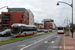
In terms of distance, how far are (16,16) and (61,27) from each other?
30.8 metres

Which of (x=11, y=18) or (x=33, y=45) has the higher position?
(x=11, y=18)

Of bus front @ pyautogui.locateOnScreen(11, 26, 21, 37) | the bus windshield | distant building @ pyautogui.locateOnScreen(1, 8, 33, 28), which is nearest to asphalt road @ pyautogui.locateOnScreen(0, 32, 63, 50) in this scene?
bus front @ pyautogui.locateOnScreen(11, 26, 21, 37)

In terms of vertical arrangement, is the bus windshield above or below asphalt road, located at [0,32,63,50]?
above

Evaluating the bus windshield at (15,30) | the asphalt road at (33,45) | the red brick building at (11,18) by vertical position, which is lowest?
the asphalt road at (33,45)

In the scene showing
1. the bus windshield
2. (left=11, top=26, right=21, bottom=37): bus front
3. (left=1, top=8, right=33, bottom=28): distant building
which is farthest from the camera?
(left=1, top=8, right=33, bottom=28): distant building

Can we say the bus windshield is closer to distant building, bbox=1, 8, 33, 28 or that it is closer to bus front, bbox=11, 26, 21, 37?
bus front, bbox=11, 26, 21, 37

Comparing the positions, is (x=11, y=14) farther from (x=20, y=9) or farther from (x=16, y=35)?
(x=16, y=35)

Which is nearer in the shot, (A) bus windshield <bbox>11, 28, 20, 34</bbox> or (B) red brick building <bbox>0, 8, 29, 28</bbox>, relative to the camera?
(A) bus windshield <bbox>11, 28, 20, 34</bbox>

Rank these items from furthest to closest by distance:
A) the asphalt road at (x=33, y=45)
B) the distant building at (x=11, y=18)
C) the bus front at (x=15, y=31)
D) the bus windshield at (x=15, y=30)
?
the distant building at (x=11, y=18)
the bus windshield at (x=15, y=30)
the bus front at (x=15, y=31)
the asphalt road at (x=33, y=45)

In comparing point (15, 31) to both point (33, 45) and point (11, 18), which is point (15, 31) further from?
point (11, 18)

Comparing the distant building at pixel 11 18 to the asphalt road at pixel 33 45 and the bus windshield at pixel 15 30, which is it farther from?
the asphalt road at pixel 33 45

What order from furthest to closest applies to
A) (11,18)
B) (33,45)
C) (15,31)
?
(11,18), (15,31), (33,45)

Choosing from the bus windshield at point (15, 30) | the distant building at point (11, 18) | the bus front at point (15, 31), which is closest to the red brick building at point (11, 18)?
the distant building at point (11, 18)

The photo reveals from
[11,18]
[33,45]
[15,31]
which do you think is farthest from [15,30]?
[11,18]
